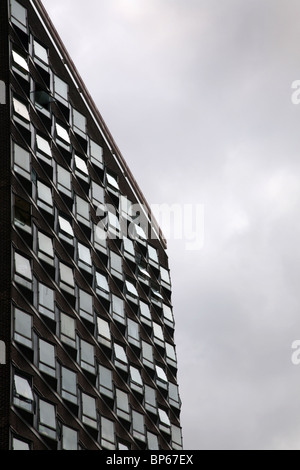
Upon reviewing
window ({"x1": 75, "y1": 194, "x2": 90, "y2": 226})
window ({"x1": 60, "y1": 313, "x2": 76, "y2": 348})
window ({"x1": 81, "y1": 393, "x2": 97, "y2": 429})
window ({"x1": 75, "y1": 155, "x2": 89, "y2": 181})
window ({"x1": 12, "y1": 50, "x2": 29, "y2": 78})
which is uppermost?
window ({"x1": 12, "y1": 50, "x2": 29, "y2": 78})

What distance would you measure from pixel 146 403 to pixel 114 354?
5496 mm

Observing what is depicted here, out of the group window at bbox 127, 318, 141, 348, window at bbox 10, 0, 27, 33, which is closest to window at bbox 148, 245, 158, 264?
window at bbox 127, 318, 141, 348

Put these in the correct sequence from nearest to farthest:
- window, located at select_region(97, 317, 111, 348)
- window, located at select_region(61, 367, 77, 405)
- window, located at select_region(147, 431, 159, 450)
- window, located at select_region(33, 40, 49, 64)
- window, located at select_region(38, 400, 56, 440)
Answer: window, located at select_region(38, 400, 56, 440), window, located at select_region(61, 367, 77, 405), window, located at select_region(97, 317, 111, 348), window, located at select_region(33, 40, 49, 64), window, located at select_region(147, 431, 159, 450)

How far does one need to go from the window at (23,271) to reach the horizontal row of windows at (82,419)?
17.4 feet

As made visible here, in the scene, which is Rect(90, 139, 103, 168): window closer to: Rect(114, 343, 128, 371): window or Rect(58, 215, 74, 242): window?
Result: Rect(58, 215, 74, 242): window

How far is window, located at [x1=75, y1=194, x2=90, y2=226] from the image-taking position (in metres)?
73.3

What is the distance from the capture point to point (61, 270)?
67.6 metres

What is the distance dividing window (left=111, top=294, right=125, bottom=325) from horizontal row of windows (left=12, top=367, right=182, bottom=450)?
5232mm

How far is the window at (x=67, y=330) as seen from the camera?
214 feet

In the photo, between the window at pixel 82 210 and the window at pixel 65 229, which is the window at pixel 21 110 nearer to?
the window at pixel 65 229

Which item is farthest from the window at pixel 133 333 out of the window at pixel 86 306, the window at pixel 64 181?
the window at pixel 64 181

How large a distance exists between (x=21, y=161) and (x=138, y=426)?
1862 centimetres
